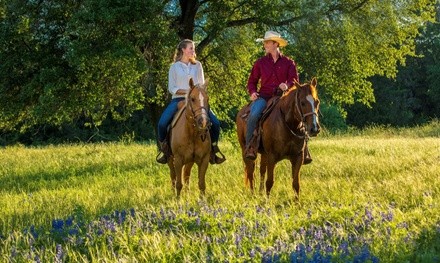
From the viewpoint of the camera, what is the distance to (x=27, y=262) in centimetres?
508

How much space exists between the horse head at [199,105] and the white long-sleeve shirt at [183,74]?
682 millimetres

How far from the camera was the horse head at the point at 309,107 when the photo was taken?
805cm

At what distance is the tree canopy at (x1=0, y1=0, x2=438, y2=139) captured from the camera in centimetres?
1385

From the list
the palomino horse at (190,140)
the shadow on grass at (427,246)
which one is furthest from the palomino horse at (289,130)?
the shadow on grass at (427,246)

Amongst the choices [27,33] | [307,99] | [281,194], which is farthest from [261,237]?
[27,33]

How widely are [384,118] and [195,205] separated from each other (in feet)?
171

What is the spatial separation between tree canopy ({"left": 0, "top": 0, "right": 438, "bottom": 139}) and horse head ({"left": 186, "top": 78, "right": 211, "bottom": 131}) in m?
5.35

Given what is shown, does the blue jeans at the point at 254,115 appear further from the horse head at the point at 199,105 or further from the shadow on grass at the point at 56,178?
the shadow on grass at the point at 56,178

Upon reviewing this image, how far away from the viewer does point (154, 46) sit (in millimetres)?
14898

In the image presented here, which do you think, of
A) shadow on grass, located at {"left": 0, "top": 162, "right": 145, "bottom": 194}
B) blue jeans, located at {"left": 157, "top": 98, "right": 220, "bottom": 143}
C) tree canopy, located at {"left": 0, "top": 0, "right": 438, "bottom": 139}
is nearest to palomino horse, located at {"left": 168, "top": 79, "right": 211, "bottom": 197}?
blue jeans, located at {"left": 157, "top": 98, "right": 220, "bottom": 143}

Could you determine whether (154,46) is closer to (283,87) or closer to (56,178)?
(56,178)

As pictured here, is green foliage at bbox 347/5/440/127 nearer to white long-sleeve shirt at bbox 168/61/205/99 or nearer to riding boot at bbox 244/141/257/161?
riding boot at bbox 244/141/257/161

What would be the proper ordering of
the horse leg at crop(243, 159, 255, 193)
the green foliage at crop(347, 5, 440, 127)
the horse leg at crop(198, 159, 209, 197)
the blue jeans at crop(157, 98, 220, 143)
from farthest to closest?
1. the green foliage at crop(347, 5, 440, 127)
2. the horse leg at crop(243, 159, 255, 193)
3. the blue jeans at crop(157, 98, 220, 143)
4. the horse leg at crop(198, 159, 209, 197)

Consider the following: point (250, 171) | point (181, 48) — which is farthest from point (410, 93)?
point (181, 48)
